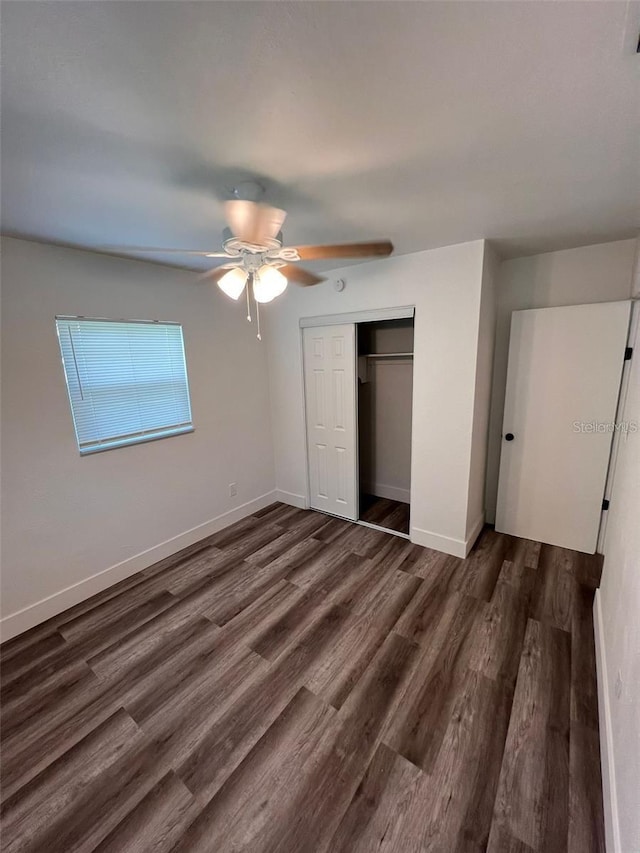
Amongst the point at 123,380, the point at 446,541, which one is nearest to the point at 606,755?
the point at 446,541

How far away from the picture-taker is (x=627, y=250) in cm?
236

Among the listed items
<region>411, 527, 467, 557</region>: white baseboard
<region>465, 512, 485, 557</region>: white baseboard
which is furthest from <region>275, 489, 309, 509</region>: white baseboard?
<region>465, 512, 485, 557</region>: white baseboard

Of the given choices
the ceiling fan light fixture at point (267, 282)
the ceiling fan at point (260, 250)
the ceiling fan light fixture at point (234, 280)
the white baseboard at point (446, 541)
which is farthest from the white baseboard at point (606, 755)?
the ceiling fan light fixture at point (234, 280)

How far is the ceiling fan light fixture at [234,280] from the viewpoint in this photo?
1.64 meters

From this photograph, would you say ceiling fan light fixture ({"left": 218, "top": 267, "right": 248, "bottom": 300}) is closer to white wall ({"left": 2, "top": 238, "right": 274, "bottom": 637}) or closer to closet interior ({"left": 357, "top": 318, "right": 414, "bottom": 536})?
white wall ({"left": 2, "top": 238, "right": 274, "bottom": 637})

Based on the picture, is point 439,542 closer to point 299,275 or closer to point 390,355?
point 390,355

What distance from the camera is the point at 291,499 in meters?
3.84

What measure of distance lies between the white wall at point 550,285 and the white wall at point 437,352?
738 millimetres

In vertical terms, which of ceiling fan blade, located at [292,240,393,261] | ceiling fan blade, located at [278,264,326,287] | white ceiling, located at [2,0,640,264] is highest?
white ceiling, located at [2,0,640,264]

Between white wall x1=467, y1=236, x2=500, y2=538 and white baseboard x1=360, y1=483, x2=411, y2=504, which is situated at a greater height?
white wall x1=467, y1=236, x2=500, y2=538

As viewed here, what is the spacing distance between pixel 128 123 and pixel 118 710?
2507 mm

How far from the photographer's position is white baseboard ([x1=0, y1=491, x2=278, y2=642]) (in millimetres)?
2139

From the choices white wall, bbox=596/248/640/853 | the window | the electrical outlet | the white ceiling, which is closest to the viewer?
the white ceiling

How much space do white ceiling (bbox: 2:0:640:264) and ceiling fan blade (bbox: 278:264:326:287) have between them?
30 cm
